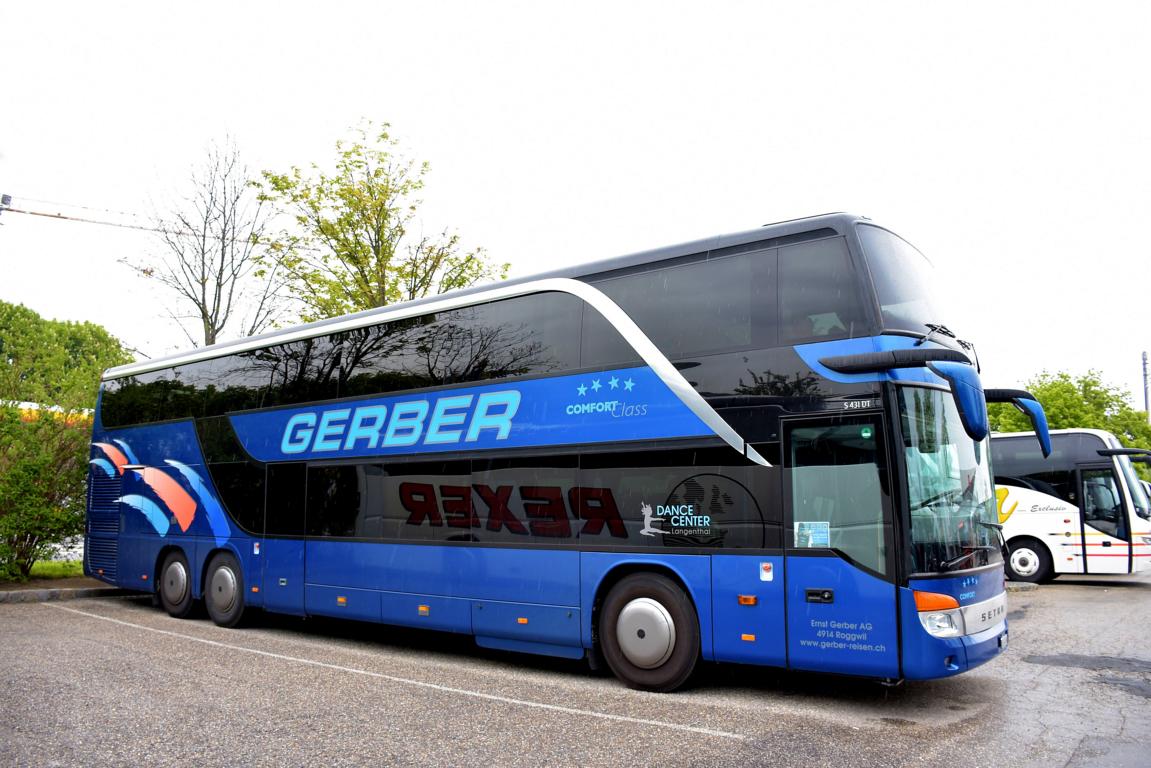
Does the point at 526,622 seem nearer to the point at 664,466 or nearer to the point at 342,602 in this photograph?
the point at 664,466

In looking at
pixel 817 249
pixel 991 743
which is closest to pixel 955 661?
pixel 991 743

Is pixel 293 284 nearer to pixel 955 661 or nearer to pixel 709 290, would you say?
pixel 709 290

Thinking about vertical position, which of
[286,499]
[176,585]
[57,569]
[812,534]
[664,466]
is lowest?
[57,569]

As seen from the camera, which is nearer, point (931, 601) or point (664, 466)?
point (931, 601)

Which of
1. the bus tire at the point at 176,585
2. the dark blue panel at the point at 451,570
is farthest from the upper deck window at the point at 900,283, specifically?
the bus tire at the point at 176,585

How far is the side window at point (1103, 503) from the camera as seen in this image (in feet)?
59.1

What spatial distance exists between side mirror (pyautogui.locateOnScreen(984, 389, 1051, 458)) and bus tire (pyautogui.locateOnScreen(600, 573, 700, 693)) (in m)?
3.67

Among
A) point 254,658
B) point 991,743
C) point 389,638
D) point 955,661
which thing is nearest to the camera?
point 991,743

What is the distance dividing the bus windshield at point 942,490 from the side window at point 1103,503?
1225cm

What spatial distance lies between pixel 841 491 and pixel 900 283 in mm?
1914

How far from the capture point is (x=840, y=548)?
23.9ft

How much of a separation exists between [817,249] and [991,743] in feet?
13.2

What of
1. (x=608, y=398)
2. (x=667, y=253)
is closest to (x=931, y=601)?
(x=608, y=398)

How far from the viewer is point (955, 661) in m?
6.98
